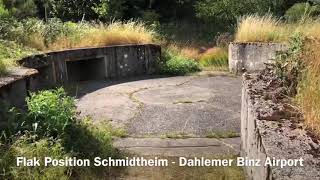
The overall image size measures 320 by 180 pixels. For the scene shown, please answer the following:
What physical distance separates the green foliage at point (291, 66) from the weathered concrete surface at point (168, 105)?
128 cm

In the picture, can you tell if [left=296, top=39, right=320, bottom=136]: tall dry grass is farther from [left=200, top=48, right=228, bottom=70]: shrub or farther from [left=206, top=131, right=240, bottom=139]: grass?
[left=200, top=48, right=228, bottom=70]: shrub

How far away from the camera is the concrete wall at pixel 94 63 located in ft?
25.8

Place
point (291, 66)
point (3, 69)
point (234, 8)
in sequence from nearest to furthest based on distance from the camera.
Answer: point (291, 66) → point (3, 69) → point (234, 8)

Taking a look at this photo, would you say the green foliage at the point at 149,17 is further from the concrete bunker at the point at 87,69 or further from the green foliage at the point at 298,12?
the concrete bunker at the point at 87,69

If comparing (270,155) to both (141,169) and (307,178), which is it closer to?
(307,178)

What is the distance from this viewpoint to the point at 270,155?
2.38 meters

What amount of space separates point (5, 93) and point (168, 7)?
11633 millimetres

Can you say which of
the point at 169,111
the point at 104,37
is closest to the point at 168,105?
the point at 169,111

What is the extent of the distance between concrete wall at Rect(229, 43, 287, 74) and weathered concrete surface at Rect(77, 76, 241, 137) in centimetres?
69

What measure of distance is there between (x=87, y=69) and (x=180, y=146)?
5.38 metres

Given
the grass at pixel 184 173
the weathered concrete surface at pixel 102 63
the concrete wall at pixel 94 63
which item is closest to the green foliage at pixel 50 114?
the grass at pixel 184 173

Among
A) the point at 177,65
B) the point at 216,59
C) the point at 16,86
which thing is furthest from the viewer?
the point at 216,59

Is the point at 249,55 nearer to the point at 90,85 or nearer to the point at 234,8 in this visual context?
the point at 90,85

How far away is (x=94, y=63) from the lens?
9.43m
